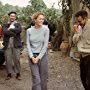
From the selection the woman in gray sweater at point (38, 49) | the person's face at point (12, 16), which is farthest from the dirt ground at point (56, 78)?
the woman in gray sweater at point (38, 49)

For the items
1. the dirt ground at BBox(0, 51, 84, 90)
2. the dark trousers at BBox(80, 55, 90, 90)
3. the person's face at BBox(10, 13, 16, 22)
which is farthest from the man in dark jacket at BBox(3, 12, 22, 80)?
the dark trousers at BBox(80, 55, 90, 90)

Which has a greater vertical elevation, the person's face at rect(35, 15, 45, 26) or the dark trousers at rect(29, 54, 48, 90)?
the person's face at rect(35, 15, 45, 26)

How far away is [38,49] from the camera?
7.62 meters

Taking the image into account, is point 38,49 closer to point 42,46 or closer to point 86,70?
point 42,46

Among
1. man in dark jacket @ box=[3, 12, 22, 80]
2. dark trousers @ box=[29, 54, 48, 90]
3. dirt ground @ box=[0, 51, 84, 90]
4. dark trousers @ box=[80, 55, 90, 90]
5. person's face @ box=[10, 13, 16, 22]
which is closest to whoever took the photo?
dark trousers @ box=[80, 55, 90, 90]

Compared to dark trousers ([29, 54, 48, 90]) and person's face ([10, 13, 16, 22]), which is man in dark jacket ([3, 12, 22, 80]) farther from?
dark trousers ([29, 54, 48, 90])

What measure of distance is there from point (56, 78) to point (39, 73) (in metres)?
3.15

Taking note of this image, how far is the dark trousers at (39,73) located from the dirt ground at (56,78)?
169 centimetres

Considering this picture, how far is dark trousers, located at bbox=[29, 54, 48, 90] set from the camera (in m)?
7.49

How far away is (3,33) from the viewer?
10398 mm

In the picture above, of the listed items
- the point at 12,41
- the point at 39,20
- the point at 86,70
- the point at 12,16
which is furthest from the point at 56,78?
the point at 86,70

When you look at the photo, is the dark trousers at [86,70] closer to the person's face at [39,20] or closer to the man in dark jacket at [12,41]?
the person's face at [39,20]

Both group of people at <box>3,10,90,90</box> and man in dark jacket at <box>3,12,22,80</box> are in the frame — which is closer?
group of people at <box>3,10,90,90</box>

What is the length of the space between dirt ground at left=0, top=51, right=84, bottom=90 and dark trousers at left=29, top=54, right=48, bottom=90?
169cm
